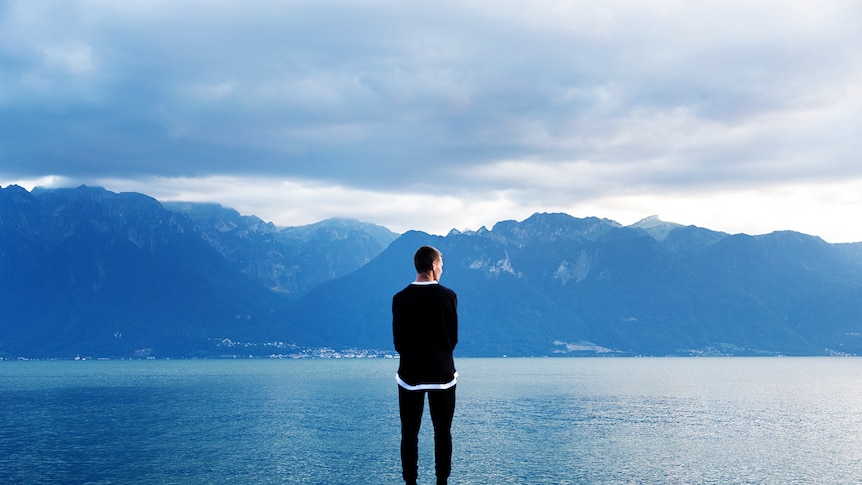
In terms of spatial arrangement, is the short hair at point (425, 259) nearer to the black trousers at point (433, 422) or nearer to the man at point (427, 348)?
the man at point (427, 348)

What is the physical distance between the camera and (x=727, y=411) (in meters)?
145

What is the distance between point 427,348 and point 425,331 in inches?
10.8

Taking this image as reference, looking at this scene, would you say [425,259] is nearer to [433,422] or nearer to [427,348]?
[427,348]

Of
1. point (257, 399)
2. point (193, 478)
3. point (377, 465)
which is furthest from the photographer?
point (257, 399)

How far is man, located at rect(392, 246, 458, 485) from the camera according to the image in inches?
492

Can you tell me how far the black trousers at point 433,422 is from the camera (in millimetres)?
12586

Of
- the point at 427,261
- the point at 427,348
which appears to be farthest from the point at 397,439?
the point at 427,261

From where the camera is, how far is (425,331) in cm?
1262

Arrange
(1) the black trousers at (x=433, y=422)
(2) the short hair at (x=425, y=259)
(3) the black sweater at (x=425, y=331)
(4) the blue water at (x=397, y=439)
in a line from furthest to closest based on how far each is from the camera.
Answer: (4) the blue water at (x=397, y=439), (2) the short hair at (x=425, y=259), (1) the black trousers at (x=433, y=422), (3) the black sweater at (x=425, y=331)

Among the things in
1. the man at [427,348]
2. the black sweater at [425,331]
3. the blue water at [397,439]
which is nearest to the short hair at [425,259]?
the man at [427,348]

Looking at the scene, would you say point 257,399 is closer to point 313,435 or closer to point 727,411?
point 313,435

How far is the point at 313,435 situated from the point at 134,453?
73.9ft

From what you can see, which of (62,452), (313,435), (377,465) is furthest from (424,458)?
(62,452)

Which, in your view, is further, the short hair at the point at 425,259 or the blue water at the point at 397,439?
the blue water at the point at 397,439
